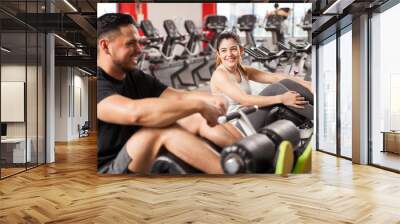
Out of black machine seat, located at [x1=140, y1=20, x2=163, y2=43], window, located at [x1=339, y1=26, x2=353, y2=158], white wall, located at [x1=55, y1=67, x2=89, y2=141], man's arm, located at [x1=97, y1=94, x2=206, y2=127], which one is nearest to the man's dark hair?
black machine seat, located at [x1=140, y1=20, x2=163, y2=43]

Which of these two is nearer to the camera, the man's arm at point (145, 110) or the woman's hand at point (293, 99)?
the man's arm at point (145, 110)

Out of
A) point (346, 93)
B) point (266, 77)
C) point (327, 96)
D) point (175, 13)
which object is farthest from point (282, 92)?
point (327, 96)

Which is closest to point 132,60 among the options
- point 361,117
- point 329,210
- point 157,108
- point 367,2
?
point 157,108

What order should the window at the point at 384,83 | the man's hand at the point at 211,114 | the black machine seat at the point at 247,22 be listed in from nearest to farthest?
the man's hand at the point at 211,114
the black machine seat at the point at 247,22
the window at the point at 384,83

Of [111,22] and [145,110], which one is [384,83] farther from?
[111,22]

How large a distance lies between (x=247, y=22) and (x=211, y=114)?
151cm

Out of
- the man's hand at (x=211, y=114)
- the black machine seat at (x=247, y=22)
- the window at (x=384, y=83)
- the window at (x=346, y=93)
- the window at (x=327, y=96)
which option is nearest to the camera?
the man's hand at (x=211, y=114)

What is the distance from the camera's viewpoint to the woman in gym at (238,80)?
6.15 metres

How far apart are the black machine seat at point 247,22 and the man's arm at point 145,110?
1.33m

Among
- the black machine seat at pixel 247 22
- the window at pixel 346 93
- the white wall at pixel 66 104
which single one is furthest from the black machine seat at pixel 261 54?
the white wall at pixel 66 104

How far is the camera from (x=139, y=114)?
5.97 meters

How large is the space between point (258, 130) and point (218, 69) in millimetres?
1090

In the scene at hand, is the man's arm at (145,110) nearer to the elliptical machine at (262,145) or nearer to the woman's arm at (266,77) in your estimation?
the elliptical machine at (262,145)

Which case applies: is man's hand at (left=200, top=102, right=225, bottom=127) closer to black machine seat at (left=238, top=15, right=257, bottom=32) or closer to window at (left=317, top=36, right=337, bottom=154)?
black machine seat at (left=238, top=15, right=257, bottom=32)
